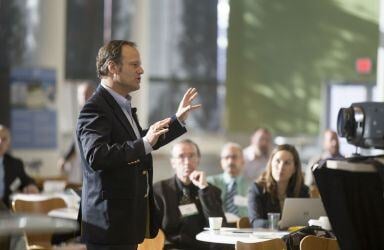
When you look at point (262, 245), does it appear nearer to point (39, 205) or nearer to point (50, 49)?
point (39, 205)

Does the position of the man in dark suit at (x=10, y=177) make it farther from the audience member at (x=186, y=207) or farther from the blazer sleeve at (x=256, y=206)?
the blazer sleeve at (x=256, y=206)

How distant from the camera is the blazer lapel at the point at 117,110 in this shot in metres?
4.63

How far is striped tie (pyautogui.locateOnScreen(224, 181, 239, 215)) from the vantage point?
842 centimetres

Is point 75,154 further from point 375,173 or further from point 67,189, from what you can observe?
point 375,173

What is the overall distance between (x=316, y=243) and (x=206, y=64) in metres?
8.93

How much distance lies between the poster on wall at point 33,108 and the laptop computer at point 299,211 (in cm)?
582

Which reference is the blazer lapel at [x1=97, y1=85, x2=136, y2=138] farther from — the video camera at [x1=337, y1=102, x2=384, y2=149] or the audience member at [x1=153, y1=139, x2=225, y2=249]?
the audience member at [x1=153, y1=139, x2=225, y2=249]

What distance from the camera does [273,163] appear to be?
749cm

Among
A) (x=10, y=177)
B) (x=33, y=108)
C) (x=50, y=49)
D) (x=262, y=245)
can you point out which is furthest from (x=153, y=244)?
(x=50, y=49)

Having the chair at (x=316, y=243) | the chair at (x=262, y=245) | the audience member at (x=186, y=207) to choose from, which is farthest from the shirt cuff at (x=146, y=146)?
the audience member at (x=186, y=207)

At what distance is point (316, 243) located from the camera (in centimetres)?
567

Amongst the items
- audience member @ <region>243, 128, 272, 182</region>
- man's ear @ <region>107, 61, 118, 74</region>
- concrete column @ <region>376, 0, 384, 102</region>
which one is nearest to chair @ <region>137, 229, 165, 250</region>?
man's ear @ <region>107, 61, 118, 74</region>

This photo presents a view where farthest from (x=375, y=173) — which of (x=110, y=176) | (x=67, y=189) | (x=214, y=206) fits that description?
(x=67, y=189)

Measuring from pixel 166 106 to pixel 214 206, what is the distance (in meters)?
7.14
